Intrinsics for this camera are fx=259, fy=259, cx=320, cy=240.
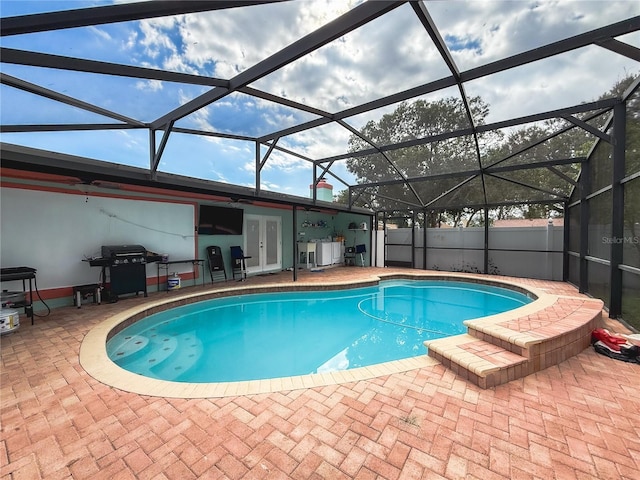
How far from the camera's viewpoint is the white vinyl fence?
8.38m

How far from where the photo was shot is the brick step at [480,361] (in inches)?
97.9

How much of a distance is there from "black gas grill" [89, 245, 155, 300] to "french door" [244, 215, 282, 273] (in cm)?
352

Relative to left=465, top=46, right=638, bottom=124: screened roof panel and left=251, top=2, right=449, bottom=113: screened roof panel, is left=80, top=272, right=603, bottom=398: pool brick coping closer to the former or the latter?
left=465, top=46, right=638, bottom=124: screened roof panel

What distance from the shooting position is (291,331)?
201 inches

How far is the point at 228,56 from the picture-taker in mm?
3029

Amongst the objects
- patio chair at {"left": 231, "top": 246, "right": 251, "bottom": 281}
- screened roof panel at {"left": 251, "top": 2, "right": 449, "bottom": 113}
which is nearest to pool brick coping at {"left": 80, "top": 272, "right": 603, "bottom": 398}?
screened roof panel at {"left": 251, "top": 2, "right": 449, "bottom": 113}

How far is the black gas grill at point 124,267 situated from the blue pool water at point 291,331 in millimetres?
1095

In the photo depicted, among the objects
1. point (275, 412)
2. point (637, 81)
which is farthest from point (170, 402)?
point (637, 81)

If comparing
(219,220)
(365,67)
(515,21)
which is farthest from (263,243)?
(515,21)

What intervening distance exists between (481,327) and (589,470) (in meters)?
1.82

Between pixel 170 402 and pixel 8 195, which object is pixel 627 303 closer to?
pixel 170 402

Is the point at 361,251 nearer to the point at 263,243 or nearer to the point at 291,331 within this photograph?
the point at 263,243

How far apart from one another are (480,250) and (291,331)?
821 cm

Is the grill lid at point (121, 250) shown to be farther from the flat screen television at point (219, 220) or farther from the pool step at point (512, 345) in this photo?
the pool step at point (512, 345)
